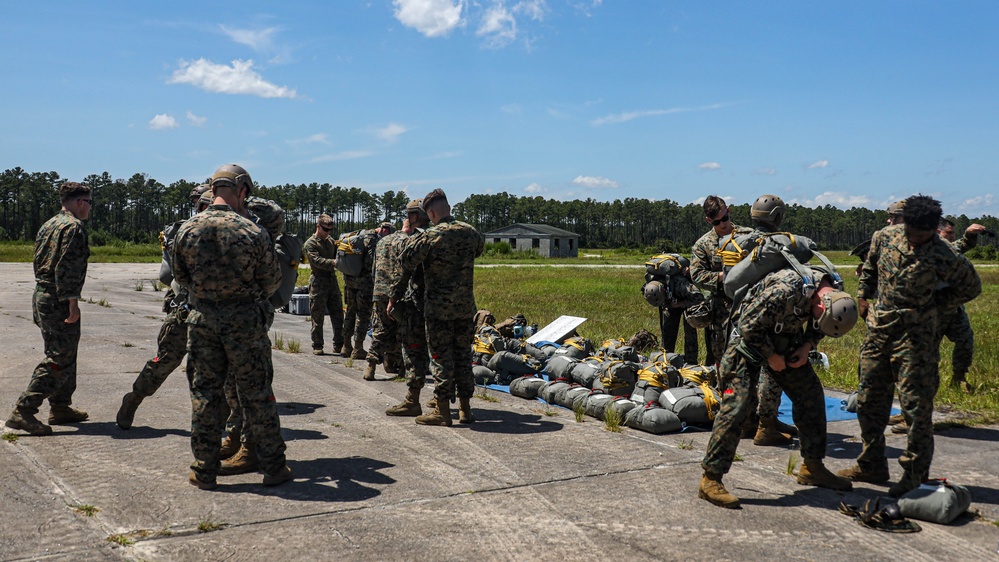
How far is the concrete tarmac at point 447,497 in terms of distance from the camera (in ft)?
15.0

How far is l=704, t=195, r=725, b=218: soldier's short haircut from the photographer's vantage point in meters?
8.12

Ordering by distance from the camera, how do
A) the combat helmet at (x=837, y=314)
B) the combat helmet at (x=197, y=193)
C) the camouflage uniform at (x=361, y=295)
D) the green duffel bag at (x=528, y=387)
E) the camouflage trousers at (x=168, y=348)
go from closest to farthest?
the combat helmet at (x=837, y=314) < the camouflage trousers at (x=168, y=348) < the combat helmet at (x=197, y=193) < the green duffel bag at (x=528, y=387) < the camouflage uniform at (x=361, y=295)

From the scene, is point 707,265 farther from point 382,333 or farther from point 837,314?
point 382,333

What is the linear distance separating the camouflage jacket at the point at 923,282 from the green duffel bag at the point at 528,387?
4.18m

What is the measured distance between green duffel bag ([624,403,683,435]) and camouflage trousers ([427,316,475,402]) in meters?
1.62

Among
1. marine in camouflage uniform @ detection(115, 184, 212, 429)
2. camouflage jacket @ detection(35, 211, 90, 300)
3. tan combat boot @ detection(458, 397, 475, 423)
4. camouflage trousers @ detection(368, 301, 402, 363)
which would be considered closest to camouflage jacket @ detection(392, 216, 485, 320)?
tan combat boot @ detection(458, 397, 475, 423)

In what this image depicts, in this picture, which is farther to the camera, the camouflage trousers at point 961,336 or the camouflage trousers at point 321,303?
the camouflage trousers at point 321,303

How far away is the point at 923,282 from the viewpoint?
5.69 m

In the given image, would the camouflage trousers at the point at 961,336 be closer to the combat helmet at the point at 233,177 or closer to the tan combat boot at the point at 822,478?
the tan combat boot at the point at 822,478

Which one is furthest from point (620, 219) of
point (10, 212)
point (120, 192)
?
point (10, 212)

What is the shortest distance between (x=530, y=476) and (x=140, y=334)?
11.1 meters

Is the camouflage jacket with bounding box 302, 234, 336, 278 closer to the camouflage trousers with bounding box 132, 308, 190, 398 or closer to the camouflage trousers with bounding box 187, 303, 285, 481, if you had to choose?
the camouflage trousers with bounding box 132, 308, 190, 398

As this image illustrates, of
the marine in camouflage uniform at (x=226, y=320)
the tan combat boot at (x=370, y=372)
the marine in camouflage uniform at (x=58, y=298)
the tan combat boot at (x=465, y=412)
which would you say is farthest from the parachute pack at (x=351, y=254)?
the marine in camouflage uniform at (x=226, y=320)

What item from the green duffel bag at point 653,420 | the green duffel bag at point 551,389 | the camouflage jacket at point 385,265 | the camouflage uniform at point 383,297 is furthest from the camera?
the camouflage uniform at point 383,297
